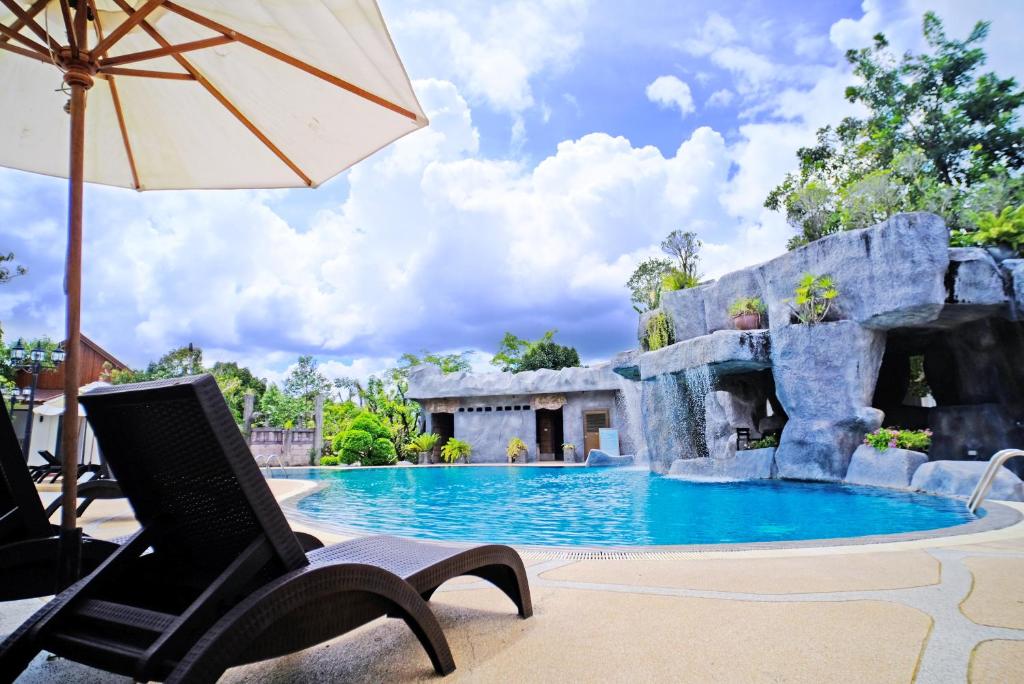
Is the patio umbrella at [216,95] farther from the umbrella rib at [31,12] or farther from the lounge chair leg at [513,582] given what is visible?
the lounge chair leg at [513,582]

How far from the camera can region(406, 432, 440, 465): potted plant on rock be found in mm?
21688

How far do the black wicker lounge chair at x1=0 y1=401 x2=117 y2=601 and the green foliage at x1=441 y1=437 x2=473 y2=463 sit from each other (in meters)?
20.0

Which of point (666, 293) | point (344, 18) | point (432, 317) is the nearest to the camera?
point (344, 18)

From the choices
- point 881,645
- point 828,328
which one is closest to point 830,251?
point 828,328

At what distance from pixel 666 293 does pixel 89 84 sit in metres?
12.9

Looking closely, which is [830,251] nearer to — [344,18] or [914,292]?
[914,292]

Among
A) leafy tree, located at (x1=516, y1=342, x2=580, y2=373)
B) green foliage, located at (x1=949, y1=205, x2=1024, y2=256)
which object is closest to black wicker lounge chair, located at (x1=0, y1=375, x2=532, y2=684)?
Result: green foliage, located at (x1=949, y1=205, x2=1024, y2=256)

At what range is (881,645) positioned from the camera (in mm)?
1812

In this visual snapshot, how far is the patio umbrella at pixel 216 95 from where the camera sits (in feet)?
9.43

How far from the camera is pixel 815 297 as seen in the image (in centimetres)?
1045

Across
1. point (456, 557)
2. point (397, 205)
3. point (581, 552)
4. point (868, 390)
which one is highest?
point (397, 205)

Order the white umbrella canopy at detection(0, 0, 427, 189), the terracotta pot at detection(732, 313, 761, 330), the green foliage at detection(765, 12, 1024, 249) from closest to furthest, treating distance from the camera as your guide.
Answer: the white umbrella canopy at detection(0, 0, 427, 189) → the terracotta pot at detection(732, 313, 761, 330) → the green foliage at detection(765, 12, 1024, 249)

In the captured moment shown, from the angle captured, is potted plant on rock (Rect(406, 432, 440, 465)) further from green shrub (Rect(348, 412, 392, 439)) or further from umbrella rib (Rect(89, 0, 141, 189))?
umbrella rib (Rect(89, 0, 141, 189))

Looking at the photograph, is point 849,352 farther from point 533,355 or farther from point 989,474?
point 533,355
